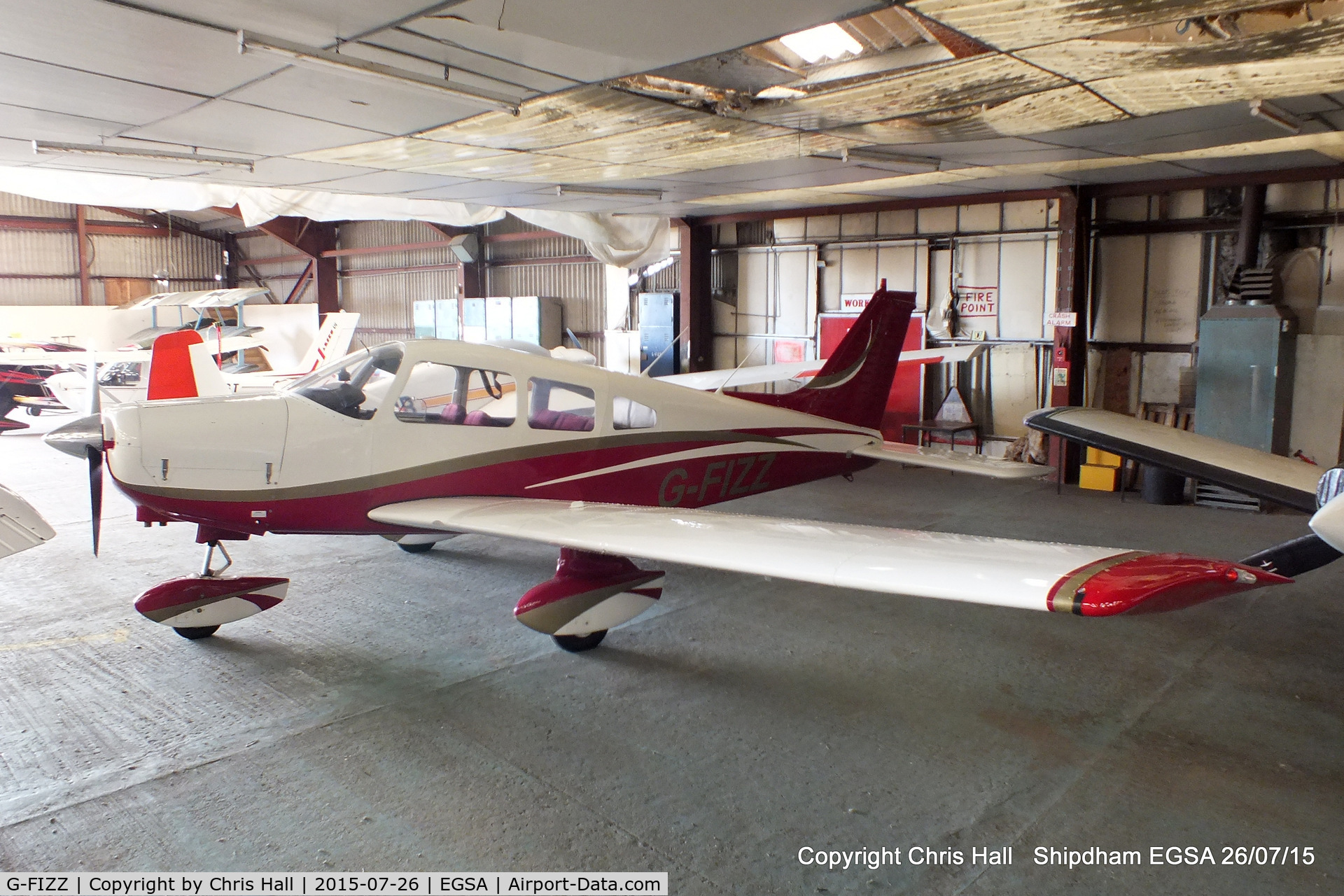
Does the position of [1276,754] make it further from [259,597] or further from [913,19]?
[259,597]

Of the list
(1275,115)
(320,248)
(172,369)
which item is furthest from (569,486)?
(320,248)

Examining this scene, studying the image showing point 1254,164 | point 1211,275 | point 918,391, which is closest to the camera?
point 1254,164

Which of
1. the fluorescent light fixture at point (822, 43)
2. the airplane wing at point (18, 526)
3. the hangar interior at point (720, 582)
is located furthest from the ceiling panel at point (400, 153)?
the airplane wing at point (18, 526)

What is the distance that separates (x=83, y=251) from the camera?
22.2m

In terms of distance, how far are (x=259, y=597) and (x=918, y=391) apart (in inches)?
336

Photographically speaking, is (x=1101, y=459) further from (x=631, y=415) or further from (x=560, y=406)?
(x=560, y=406)

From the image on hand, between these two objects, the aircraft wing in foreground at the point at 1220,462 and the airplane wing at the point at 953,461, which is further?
the airplane wing at the point at 953,461

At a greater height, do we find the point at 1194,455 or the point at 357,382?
the point at 357,382

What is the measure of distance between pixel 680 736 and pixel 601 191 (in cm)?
626

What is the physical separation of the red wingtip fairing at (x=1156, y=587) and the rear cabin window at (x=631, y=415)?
125 inches

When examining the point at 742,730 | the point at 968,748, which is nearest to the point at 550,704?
the point at 742,730

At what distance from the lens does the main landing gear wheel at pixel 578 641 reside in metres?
4.89

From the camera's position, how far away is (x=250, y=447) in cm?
453

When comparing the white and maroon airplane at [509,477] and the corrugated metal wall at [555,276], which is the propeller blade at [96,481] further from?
the corrugated metal wall at [555,276]
